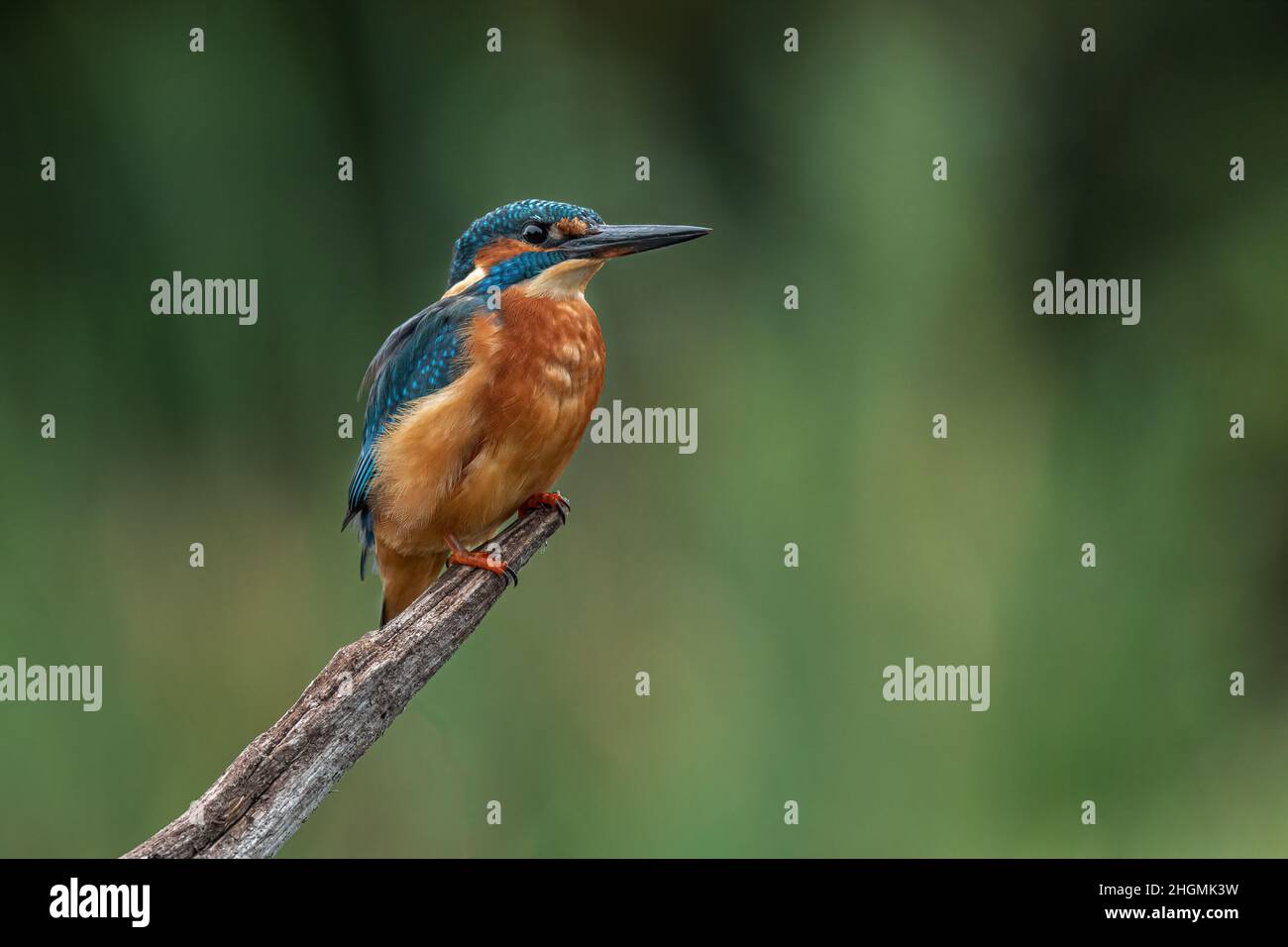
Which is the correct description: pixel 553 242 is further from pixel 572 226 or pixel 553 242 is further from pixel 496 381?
pixel 496 381

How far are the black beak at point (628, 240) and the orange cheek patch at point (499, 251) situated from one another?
92 mm

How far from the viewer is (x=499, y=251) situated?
2.14 m

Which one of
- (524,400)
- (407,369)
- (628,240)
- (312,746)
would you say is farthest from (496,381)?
(312,746)

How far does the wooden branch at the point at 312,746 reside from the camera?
57.2 inches

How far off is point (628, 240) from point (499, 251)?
232 mm

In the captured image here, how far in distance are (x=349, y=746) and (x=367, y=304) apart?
5.84ft

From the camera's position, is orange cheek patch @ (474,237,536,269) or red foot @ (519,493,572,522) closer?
orange cheek patch @ (474,237,536,269)

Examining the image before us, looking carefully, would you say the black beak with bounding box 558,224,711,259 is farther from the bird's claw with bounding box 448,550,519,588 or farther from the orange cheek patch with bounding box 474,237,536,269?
the bird's claw with bounding box 448,550,519,588

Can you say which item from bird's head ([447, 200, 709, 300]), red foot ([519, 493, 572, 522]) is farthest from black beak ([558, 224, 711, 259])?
red foot ([519, 493, 572, 522])

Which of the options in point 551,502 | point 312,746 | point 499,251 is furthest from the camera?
point 551,502

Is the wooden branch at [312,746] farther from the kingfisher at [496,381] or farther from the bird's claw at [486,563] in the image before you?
the kingfisher at [496,381]

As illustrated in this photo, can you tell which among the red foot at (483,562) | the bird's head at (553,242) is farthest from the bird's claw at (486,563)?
the bird's head at (553,242)

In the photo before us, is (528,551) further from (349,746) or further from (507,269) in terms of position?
(349,746)

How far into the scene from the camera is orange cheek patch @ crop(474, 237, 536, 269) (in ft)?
6.95
